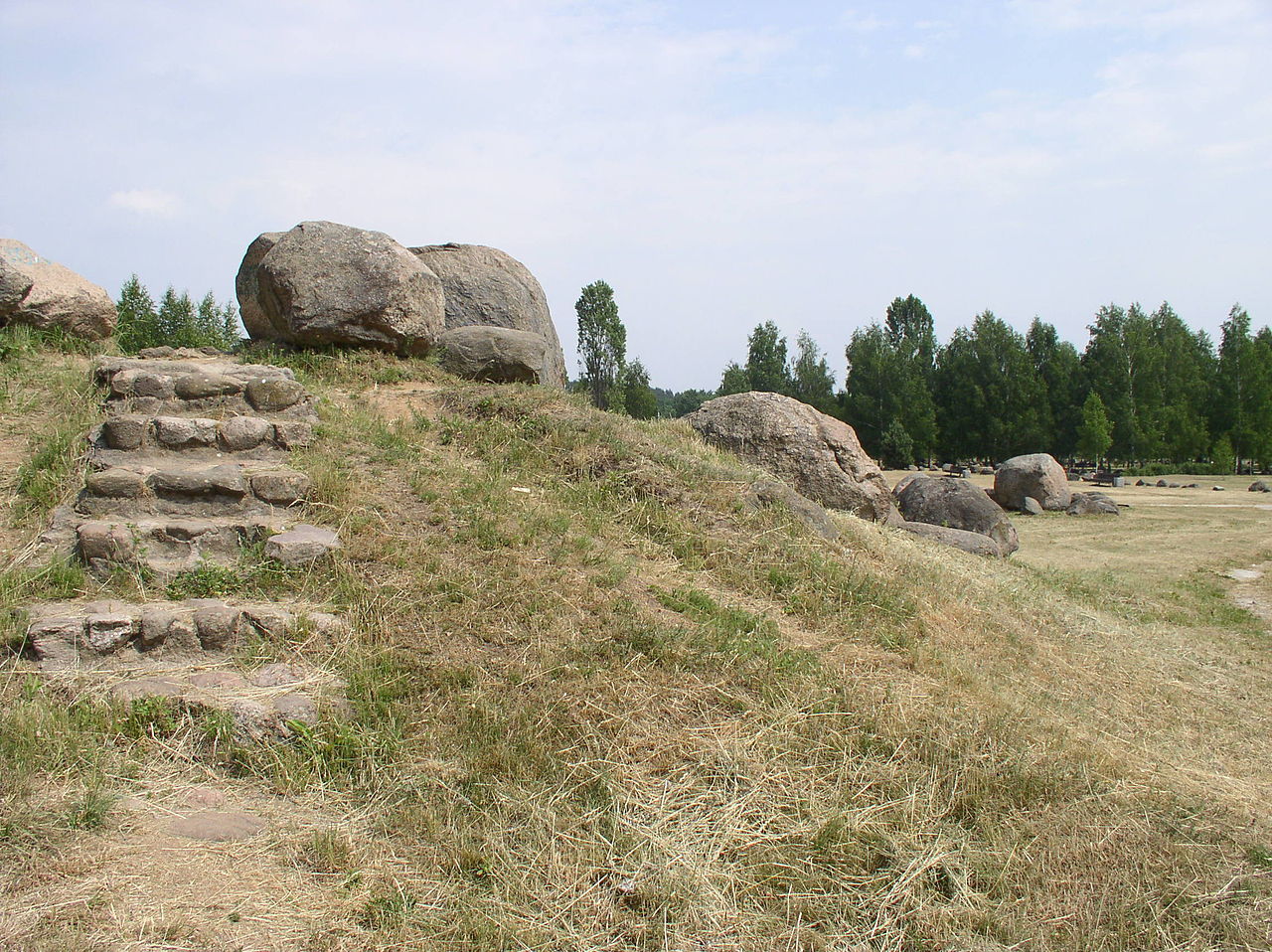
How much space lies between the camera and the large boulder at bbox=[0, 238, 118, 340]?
25.9 feet

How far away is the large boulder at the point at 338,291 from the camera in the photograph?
8086mm

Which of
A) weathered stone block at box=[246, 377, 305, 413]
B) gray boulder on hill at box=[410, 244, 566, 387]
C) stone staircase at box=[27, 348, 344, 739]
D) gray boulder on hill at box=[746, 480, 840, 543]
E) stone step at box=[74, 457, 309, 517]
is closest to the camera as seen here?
stone staircase at box=[27, 348, 344, 739]

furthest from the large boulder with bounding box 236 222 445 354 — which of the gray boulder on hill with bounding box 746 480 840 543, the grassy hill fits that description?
the gray boulder on hill with bounding box 746 480 840 543

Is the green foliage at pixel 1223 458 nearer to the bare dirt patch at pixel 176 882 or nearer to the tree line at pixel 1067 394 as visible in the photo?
the tree line at pixel 1067 394

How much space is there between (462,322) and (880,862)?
7.82 meters

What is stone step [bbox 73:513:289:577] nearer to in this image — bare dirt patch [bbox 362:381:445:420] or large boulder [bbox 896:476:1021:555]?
bare dirt patch [bbox 362:381:445:420]

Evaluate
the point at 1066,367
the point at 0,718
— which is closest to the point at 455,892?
the point at 0,718

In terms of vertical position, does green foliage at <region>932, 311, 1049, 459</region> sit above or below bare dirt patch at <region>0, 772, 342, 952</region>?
above

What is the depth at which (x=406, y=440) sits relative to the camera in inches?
264

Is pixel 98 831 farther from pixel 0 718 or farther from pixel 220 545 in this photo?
pixel 220 545

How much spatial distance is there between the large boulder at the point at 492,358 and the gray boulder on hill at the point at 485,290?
1031 mm

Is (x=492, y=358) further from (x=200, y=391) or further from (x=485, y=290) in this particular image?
(x=200, y=391)

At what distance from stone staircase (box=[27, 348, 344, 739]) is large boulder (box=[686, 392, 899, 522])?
15.3ft

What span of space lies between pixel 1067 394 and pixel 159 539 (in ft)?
145
